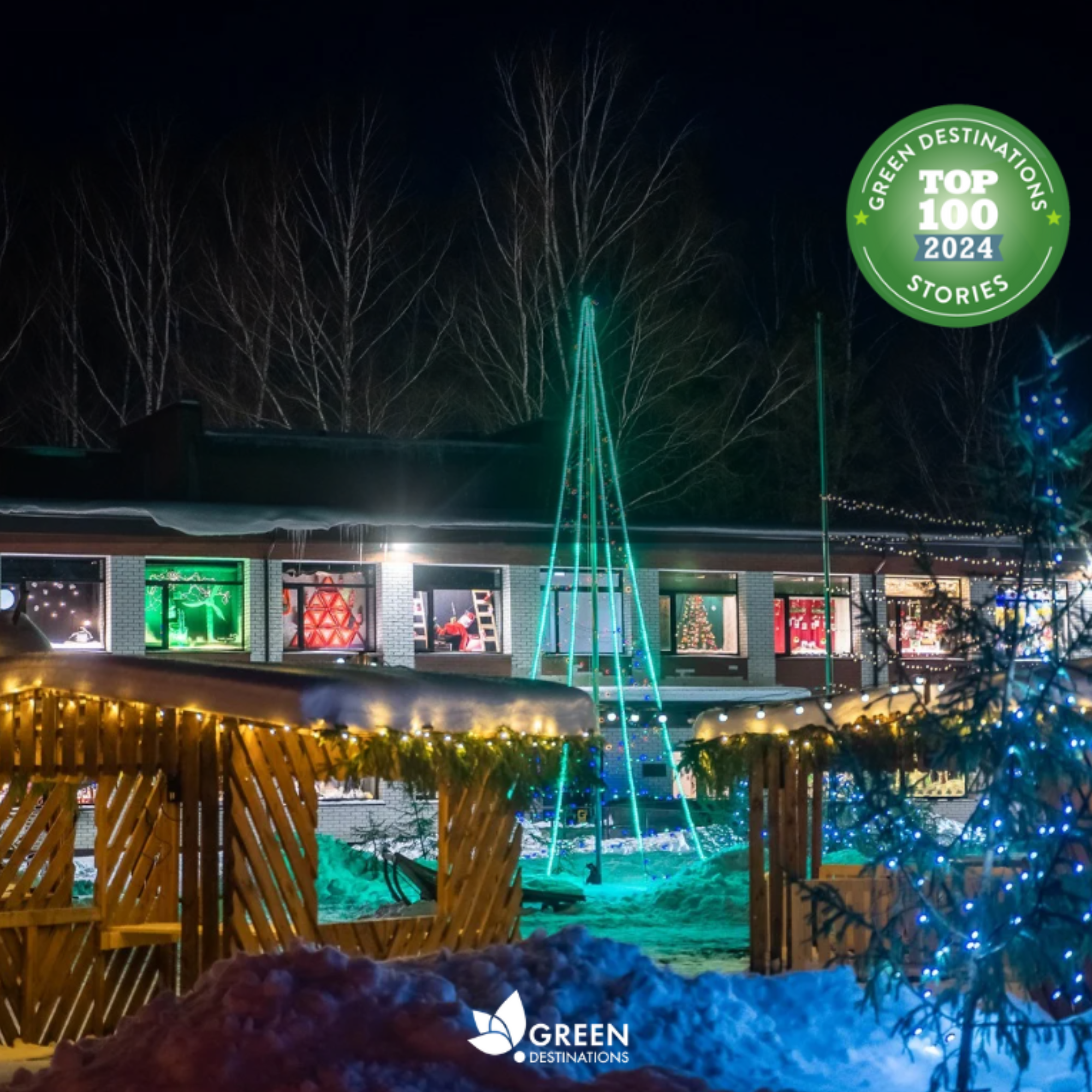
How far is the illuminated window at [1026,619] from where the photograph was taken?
33.1 ft

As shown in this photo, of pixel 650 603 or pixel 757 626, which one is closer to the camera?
pixel 650 603

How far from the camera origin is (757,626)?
3684cm

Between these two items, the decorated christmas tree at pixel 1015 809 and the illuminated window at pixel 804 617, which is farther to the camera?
the illuminated window at pixel 804 617

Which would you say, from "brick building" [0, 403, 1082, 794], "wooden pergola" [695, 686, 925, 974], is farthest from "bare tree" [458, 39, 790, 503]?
"wooden pergola" [695, 686, 925, 974]

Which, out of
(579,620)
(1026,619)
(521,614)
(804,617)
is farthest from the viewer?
(804,617)

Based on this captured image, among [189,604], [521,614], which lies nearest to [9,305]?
[189,604]

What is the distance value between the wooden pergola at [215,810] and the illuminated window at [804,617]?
2430 cm

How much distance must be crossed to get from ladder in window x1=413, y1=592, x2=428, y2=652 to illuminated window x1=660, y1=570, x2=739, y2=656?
16.6ft

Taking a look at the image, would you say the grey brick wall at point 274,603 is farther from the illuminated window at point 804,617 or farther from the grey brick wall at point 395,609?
the illuminated window at point 804,617

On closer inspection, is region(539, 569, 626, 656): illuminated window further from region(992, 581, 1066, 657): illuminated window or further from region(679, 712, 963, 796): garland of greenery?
region(992, 581, 1066, 657): illuminated window

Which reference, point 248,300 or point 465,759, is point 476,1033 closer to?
point 465,759

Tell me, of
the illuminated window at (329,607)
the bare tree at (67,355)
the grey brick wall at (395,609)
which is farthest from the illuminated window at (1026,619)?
the bare tree at (67,355)

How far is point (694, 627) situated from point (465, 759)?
24055mm

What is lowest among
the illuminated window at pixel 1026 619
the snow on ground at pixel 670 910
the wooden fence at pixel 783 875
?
the snow on ground at pixel 670 910
